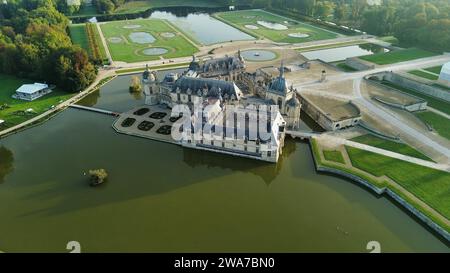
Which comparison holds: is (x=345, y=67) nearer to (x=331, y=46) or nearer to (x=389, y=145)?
(x=331, y=46)

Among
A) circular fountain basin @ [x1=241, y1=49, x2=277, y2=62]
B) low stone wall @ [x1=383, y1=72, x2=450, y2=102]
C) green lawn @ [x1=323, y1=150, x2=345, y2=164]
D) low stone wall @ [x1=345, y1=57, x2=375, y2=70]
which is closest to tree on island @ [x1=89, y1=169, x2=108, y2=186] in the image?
green lawn @ [x1=323, y1=150, x2=345, y2=164]

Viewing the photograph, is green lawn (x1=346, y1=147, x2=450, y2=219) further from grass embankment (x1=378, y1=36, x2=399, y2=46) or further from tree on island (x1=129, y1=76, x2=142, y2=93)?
grass embankment (x1=378, y1=36, x2=399, y2=46)

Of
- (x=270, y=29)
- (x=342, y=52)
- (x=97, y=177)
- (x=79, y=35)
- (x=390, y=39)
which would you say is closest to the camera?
(x=97, y=177)

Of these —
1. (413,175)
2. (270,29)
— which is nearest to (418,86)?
(413,175)

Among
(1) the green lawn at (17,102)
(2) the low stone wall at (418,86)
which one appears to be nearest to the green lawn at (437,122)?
(2) the low stone wall at (418,86)

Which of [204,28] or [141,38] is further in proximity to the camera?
[204,28]

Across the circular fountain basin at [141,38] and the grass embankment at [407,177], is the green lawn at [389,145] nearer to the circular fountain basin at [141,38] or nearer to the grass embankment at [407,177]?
the grass embankment at [407,177]
